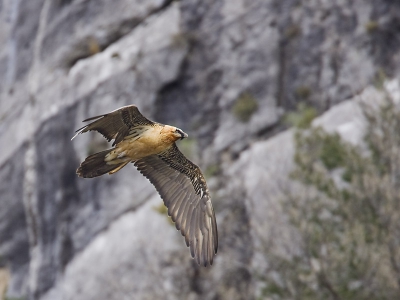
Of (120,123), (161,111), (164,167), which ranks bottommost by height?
(161,111)

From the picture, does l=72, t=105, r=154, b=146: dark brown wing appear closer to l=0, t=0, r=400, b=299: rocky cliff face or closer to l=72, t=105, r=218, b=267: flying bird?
l=72, t=105, r=218, b=267: flying bird

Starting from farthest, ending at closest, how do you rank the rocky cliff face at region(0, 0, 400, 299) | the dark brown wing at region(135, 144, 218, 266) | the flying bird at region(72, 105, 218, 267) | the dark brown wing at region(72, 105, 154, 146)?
1. the rocky cliff face at region(0, 0, 400, 299)
2. the dark brown wing at region(135, 144, 218, 266)
3. the flying bird at region(72, 105, 218, 267)
4. the dark brown wing at region(72, 105, 154, 146)

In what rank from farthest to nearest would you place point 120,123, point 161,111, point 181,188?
point 161,111
point 181,188
point 120,123

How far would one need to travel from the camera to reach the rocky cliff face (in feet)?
57.9

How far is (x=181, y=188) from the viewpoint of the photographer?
310 inches

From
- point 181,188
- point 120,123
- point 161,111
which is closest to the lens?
point 120,123

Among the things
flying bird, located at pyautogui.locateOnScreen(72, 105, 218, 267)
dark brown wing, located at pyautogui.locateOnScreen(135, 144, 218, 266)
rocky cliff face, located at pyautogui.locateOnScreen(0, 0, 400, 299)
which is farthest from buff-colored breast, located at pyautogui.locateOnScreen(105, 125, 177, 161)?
rocky cliff face, located at pyautogui.locateOnScreen(0, 0, 400, 299)

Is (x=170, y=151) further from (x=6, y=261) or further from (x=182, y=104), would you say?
(x=6, y=261)

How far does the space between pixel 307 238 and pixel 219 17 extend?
9566mm

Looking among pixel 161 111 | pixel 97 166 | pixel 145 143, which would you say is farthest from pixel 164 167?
pixel 161 111

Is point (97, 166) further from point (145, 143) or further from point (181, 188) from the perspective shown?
point (181, 188)

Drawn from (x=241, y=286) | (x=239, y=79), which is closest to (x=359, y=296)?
(x=241, y=286)

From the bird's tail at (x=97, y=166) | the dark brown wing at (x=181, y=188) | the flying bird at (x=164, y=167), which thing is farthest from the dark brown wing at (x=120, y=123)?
the dark brown wing at (x=181, y=188)

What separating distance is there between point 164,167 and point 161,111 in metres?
12.8
